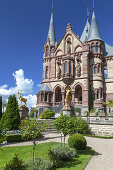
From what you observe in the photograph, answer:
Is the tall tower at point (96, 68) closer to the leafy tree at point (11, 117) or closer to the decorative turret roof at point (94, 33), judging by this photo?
the decorative turret roof at point (94, 33)

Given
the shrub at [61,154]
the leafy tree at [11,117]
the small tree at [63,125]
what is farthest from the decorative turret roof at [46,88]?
the shrub at [61,154]

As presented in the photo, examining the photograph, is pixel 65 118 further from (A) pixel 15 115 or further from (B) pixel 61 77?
(B) pixel 61 77

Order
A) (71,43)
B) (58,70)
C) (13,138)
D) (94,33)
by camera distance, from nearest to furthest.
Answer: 1. (13,138)
2. (94,33)
3. (58,70)
4. (71,43)

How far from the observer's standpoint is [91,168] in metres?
8.26

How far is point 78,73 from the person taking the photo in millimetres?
33812

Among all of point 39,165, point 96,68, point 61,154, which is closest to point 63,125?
point 61,154

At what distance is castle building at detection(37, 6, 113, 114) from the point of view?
32.8 meters

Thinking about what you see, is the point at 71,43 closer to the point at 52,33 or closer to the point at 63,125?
the point at 52,33

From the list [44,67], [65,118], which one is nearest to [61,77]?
[44,67]

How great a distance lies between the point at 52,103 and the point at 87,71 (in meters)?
11.4

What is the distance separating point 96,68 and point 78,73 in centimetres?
445

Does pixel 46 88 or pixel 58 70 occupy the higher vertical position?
pixel 58 70

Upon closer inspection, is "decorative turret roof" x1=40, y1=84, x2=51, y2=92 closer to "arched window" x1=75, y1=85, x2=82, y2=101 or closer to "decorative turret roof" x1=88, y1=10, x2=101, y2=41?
"arched window" x1=75, y1=85, x2=82, y2=101

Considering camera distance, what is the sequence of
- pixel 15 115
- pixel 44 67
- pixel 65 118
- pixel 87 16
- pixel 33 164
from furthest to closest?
pixel 87 16 < pixel 44 67 < pixel 15 115 < pixel 65 118 < pixel 33 164
